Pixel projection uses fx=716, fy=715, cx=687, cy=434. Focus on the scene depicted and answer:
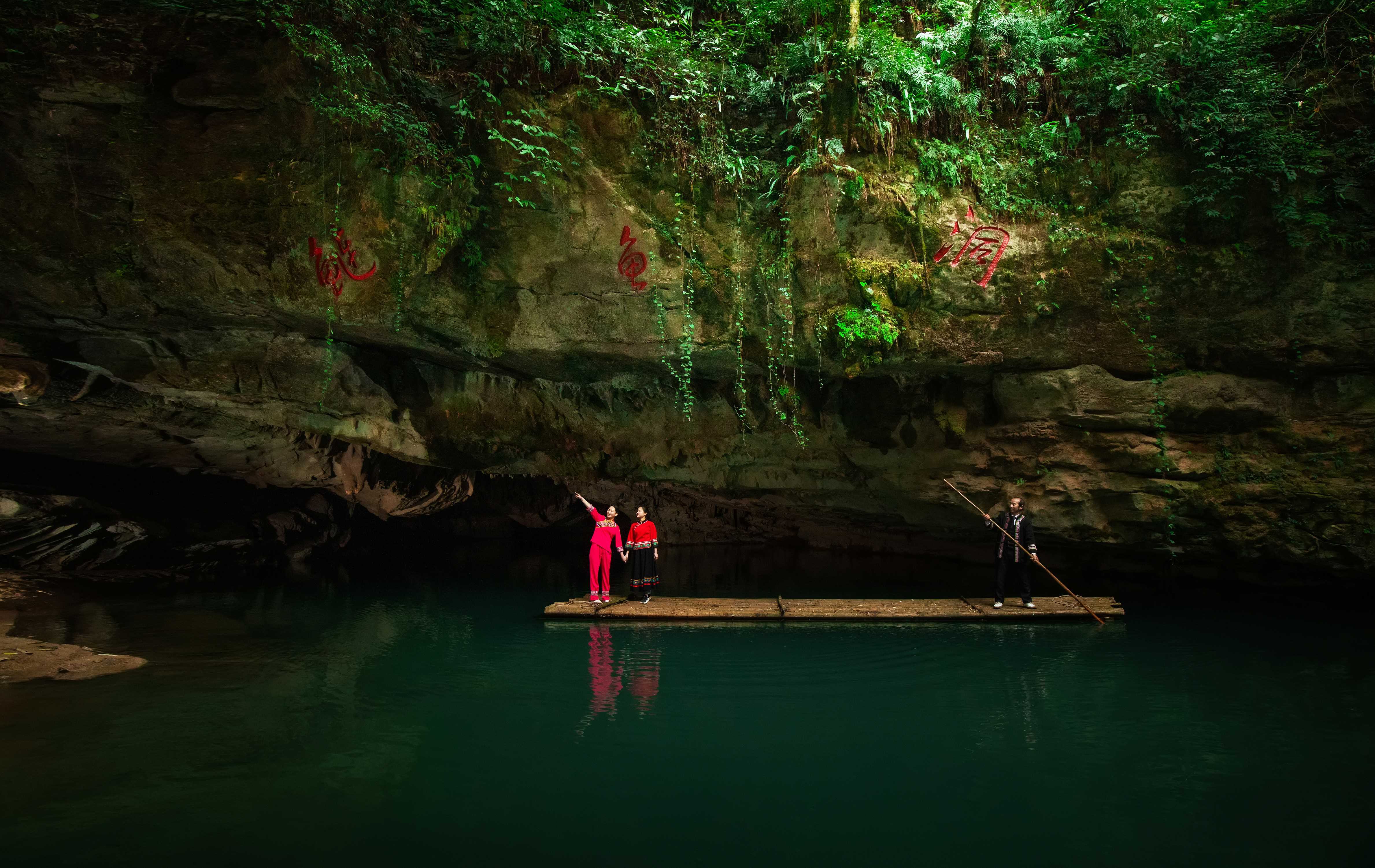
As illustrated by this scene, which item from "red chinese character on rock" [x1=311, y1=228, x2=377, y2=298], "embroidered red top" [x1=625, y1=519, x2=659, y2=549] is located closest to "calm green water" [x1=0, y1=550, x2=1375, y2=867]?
"embroidered red top" [x1=625, y1=519, x2=659, y2=549]

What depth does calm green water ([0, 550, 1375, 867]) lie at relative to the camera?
3.72m

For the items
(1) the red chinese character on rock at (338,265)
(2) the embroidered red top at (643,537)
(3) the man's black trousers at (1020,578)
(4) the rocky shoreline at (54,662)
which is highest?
(1) the red chinese character on rock at (338,265)

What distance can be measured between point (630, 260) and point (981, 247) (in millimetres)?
4374

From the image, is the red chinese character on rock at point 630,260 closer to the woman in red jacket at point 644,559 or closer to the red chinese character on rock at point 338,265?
the red chinese character on rock at point 338,265

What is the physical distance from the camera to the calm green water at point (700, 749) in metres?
3.72

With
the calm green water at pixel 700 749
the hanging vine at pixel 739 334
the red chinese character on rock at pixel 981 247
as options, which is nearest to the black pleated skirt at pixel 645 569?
the calm green water at pixel 700 749

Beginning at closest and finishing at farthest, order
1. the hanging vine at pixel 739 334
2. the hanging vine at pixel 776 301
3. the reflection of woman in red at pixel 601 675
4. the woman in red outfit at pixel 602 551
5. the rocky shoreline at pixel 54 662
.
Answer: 1. the reflection of woman in red at pixel 601 675
2. the rocky shoreline at pixel 54 662
3. the hanging vine at pixel 776 301
4. the hanging vine at pixel 739 334
5. the woman in red outfit at pixel 602 551

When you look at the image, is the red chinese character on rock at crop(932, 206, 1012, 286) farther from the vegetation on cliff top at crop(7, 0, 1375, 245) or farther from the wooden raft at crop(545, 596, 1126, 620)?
the wooden raft at crop(545, 596, 1126, 620)

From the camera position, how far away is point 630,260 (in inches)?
354

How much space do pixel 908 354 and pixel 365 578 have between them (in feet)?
33.2

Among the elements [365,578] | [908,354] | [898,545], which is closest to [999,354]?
[908,354]

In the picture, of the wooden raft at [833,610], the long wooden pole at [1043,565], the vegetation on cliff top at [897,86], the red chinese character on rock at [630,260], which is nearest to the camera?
the vegetation on cliff top at [897,86]

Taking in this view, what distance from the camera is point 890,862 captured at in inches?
141

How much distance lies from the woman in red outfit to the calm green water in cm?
152
